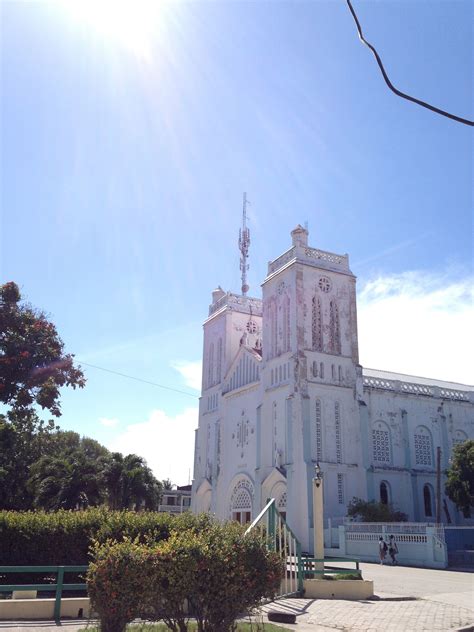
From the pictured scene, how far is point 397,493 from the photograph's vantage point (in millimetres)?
37062

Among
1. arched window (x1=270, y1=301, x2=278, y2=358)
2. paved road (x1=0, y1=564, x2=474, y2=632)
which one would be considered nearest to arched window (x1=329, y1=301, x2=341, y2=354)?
arched window (x1=270, y1=301, x2=278, y2=358)

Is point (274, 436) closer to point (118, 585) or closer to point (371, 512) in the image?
point (371, 512)

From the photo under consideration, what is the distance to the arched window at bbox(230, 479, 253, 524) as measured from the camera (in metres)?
39.0

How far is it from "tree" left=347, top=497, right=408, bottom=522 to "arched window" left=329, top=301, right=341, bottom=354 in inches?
395

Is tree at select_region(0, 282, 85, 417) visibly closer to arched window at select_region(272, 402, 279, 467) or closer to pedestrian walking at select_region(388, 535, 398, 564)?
pedestrian walking at select_region(388, 535, 398, 564)

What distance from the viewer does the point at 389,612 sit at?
1136 cm

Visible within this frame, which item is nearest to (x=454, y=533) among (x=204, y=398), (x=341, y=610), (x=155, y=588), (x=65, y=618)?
(x=341, y=610)

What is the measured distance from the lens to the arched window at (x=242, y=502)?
128 feet

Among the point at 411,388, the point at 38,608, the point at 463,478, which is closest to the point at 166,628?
the point at 38,608

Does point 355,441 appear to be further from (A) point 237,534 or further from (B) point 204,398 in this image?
(A) point 237,534

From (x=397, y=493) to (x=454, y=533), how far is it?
1141cm

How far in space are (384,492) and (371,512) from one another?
17.9ft

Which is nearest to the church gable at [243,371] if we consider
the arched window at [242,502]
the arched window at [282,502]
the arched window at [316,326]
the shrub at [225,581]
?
the arched window at [316,326]

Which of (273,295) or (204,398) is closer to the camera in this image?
(273,295)
